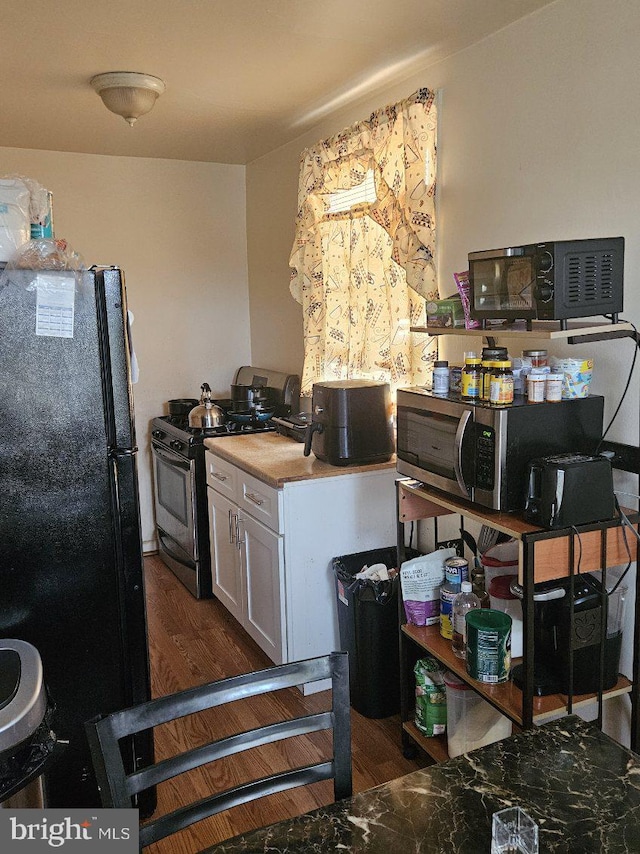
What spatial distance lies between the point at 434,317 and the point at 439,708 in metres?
1.28

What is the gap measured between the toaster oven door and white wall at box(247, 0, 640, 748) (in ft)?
1.58

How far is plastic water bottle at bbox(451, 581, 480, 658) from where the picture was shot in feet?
7.00

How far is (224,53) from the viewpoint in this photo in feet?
8.27

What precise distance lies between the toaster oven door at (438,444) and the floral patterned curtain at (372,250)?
624 millimetres

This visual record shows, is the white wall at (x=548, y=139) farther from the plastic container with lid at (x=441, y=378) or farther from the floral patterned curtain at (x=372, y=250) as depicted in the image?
the plastic container with lid at (x=441, y=378)

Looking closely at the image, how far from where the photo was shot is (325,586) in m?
2.88

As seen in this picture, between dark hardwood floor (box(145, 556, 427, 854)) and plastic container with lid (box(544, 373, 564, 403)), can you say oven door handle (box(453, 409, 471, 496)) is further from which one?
dark hardwood floor (box(145, 556, 427, 854))

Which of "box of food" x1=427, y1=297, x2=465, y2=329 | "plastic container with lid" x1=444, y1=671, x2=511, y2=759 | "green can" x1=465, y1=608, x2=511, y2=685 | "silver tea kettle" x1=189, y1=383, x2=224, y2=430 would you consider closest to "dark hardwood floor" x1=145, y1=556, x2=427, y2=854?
"plastic container with lid" x1=444, y1=671, x2=511, y2=759

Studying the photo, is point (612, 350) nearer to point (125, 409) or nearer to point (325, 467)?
point (325, 467)

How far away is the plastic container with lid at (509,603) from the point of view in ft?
6.68


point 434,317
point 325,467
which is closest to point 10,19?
point 434,317

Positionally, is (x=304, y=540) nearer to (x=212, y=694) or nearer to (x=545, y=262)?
(x=545, y=262)

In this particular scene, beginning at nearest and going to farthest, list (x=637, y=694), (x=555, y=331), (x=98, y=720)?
(x=98, y=720), (x=555, y=331), (x=637, y=694)

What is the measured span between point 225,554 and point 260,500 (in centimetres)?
66
